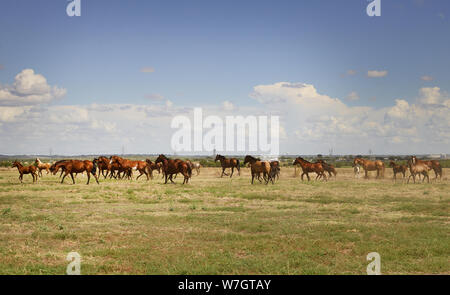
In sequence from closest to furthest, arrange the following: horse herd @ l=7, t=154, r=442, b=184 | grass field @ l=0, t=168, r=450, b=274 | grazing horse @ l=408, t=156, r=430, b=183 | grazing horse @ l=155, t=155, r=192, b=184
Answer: grass field @ l=0, t=168, r=450, b=274, horse herd @ l=7, t=154, r=442, b=184, grazing horse @ l=155, t=155, r=192, b=184, grazing horse @ l=408, t=156, r=430, b=183

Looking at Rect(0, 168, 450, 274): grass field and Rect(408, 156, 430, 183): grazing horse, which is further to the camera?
Rect(408, 156, 430, 183): grazing horse

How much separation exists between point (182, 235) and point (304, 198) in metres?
12.4

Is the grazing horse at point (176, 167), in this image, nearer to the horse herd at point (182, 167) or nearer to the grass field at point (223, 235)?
the horse herd at point (182, 167)

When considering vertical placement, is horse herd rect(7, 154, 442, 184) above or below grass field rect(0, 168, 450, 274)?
above

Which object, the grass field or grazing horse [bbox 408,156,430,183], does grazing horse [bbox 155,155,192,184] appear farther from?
grazing horse [bbox 408,156,430,183]

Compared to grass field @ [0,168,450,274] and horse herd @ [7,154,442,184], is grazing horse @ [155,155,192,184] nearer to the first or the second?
horse herd @ [7,154,442,184]

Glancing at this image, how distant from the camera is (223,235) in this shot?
1326 cm

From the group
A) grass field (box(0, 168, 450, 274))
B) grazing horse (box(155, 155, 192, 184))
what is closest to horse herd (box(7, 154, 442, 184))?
grazing horse (box(155, 155, 192, 184))

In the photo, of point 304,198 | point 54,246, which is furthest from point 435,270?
point 304,198

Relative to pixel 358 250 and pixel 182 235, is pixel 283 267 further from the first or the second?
pixel 182 235

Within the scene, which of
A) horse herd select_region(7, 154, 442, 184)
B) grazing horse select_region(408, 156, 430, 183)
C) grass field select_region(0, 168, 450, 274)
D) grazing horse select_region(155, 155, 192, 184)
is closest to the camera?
grass field select_region(0, 168, 450, 274)

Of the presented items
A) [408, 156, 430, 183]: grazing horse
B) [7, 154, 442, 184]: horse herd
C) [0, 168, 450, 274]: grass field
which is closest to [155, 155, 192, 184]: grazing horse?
A: [7, 154, 442, 184]: horse herd

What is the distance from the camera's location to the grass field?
9.84 meters
